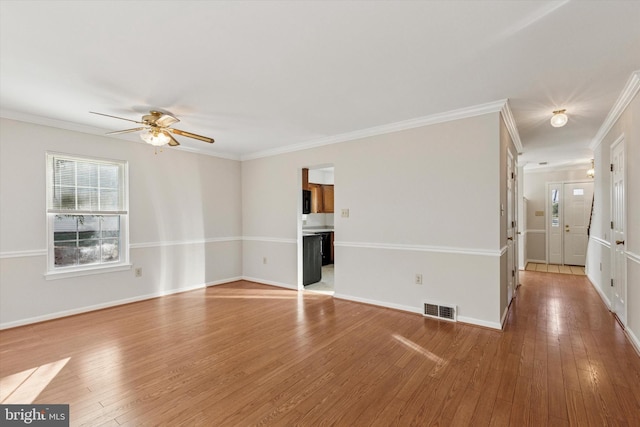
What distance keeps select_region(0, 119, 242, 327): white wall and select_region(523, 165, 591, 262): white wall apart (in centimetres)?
738

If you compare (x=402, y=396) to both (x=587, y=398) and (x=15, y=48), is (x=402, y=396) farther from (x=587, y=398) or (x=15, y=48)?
(x=15, y=48)

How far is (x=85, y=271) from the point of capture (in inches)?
157

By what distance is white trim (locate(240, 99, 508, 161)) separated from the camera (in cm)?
328

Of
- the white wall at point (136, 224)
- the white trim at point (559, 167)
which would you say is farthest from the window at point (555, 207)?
the white wall at point (136, 224)

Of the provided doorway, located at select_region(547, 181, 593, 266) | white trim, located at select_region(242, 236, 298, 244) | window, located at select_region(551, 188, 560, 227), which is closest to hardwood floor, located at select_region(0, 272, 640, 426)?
white trim, located at select_region(242, 236, 298, 244)

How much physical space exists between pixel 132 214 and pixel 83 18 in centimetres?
322

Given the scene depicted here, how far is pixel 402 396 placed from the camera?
6.91ft

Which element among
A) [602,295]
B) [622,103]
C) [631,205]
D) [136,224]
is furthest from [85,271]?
[602,295]

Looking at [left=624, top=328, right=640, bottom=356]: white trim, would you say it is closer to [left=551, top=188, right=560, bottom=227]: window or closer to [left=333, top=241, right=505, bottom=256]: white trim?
[left=333, top=241, right=505, bottom=256]: white trim

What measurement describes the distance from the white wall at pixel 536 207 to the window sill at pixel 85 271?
8947mm

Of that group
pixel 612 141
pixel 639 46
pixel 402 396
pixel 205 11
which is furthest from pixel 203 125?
pixel 612 141

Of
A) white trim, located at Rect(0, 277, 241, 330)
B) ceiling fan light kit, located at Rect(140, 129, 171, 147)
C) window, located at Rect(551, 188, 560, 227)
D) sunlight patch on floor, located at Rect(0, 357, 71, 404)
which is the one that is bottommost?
sunlight patch on floor, located at Rect(0, 357, 71, 404)

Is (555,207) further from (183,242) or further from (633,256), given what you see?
(183,242)

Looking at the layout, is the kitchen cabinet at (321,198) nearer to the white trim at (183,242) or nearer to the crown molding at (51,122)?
the white trim at (183,242)
